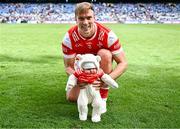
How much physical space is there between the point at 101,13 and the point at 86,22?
171ft

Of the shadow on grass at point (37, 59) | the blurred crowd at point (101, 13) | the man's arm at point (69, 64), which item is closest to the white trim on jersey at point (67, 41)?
the man's arm at point (69, 64)

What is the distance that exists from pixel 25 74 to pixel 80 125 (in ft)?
13.6

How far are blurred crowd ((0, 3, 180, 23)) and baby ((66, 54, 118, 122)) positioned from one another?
154 feet

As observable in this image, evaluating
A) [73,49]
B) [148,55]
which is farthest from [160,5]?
[73,49]

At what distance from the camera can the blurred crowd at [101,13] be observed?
53.2 m

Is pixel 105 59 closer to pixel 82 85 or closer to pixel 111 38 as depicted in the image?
pixel 111 38

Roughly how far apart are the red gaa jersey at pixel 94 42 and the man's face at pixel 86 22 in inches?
5.3

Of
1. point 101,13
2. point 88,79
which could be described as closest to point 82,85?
point 88,79

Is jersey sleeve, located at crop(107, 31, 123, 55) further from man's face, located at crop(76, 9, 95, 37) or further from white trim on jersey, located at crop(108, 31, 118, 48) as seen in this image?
man's face, located at crop(76, 9, 95, 37)

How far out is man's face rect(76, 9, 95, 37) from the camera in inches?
204

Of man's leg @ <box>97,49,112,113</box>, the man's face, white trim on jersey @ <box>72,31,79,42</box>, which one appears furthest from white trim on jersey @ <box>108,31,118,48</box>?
white trim on jersey @ <box>72,31,79,42</box>

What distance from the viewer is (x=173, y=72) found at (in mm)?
9359

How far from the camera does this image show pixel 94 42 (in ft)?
18.1

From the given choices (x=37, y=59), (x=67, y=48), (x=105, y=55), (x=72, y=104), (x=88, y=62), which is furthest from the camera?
(x=37, y=59)
